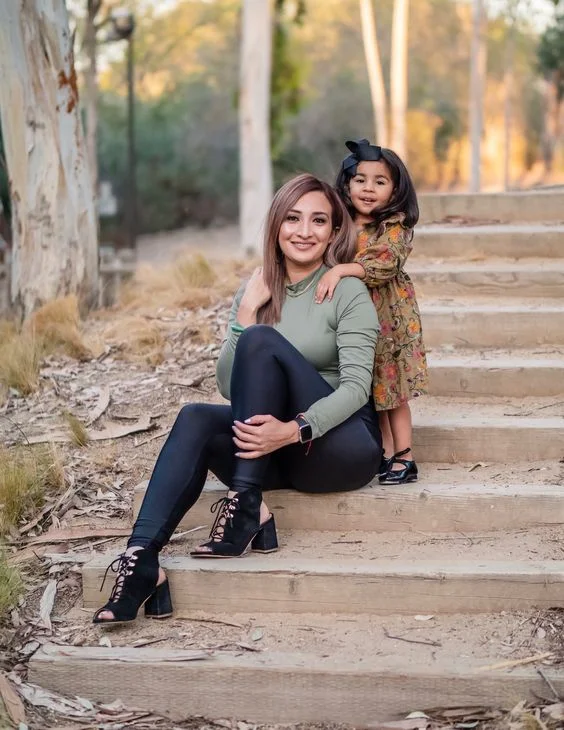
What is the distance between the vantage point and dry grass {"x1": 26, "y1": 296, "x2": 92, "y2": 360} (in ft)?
19.6

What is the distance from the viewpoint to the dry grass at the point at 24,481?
165 inches

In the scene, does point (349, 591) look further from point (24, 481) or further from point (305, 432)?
point (24, 481)

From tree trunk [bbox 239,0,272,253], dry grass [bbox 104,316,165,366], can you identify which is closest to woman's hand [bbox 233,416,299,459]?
dry grass [bbox 104,316,165,366]

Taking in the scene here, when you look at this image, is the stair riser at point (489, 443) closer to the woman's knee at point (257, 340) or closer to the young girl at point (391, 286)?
the young girl at point (391, 286)

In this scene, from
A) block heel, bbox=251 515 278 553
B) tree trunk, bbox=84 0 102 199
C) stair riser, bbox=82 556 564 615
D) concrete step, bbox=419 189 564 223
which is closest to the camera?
stair riser, bbox=82 556 564 615

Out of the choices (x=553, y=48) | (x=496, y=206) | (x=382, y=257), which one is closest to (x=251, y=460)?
(x=382, y=257)

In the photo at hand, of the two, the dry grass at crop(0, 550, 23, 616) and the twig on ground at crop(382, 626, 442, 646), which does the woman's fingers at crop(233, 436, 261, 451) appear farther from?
the dry grass at crop(0, 550, 23, 616)

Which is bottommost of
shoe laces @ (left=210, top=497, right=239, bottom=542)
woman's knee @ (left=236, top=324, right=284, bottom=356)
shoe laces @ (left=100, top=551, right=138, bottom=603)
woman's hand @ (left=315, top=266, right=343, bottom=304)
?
shoe laces @ (left=100, top=551, right=138, bottom=603)

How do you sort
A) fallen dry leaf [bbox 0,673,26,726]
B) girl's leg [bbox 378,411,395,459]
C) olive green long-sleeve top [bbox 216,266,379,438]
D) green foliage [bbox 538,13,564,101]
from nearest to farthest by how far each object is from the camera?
fallen dry leaf [bbox 0,673,26,726] < olive green long-sleeve top [bbox 216,266,379,438] < girl's leg [bbox 378,411,395,459] < green foliage [bbox 538,13,564,101]

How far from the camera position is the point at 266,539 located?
3.69 m

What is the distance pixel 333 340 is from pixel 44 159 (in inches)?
146

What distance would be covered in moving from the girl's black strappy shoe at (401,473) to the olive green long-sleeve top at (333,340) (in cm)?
43

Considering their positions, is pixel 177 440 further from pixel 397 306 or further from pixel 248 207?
pixel 248 207

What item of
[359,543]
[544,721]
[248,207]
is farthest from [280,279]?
[248,207]
